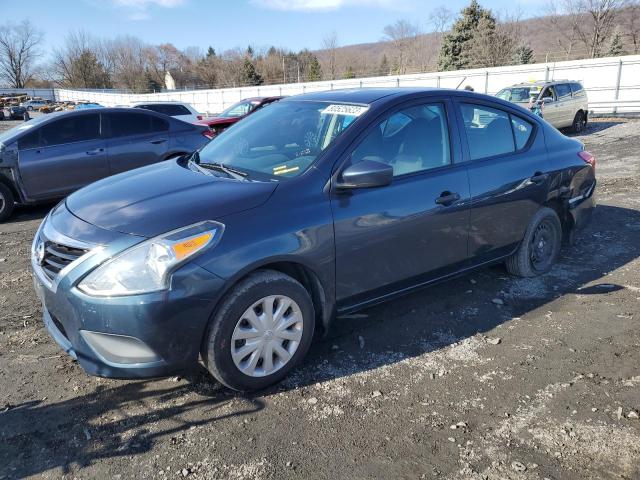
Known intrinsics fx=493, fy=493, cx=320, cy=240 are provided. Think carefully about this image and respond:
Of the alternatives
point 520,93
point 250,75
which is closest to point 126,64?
point 250,75

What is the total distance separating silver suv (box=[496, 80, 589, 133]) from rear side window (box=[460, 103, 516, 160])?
39.7 ft

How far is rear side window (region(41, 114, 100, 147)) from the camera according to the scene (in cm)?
734

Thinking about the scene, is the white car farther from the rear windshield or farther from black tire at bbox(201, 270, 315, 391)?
black tire at bbox(201, 270, 315, 391)

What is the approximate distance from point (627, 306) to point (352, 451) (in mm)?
2909

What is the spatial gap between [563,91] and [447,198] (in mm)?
14728

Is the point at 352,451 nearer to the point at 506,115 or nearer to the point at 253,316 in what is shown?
the point at 253,316

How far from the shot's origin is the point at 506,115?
14.1 ft

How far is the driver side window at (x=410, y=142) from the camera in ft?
11.1

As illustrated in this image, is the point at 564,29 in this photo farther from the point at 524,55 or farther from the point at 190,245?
the point at 190,245

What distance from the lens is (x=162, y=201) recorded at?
2945mm

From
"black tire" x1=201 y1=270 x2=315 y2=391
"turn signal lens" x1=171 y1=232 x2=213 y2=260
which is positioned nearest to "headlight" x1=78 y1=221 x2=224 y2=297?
"turn signal lens" x1=171 y1=232 x2=213 y2=260

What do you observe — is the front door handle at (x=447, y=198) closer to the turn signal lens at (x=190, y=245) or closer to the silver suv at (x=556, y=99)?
the turn signal lens at (x=190, y=245)

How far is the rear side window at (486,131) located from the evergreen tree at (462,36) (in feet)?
133

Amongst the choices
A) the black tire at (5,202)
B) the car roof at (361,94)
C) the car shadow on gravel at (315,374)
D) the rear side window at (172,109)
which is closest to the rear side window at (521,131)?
the car roof at (361,94)
